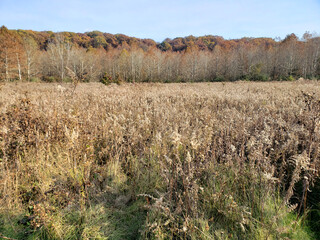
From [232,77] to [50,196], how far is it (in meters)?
48.6

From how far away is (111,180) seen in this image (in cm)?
288

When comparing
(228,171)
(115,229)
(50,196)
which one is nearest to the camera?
(115,229)

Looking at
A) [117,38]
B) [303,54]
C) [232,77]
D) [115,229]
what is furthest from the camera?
[117,38]

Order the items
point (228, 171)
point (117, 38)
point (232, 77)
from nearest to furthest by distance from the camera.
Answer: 1. point (228, 171)
2. point (232, 77)
3. point (117, 38)

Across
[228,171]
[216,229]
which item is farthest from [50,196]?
[228,171]

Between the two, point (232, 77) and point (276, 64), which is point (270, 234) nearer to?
point (232, 77)

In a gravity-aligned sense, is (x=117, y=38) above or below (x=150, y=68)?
above

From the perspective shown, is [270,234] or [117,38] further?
[117,38]

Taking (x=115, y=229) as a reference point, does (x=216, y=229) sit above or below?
above

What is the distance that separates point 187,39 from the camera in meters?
115

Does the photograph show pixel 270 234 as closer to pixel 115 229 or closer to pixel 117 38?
pixel 115 229

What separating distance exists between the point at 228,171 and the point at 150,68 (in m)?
52.4

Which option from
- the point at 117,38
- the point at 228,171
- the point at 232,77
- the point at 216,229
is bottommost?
the point at 216,229

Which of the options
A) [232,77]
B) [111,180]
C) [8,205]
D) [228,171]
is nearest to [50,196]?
[8,205]
